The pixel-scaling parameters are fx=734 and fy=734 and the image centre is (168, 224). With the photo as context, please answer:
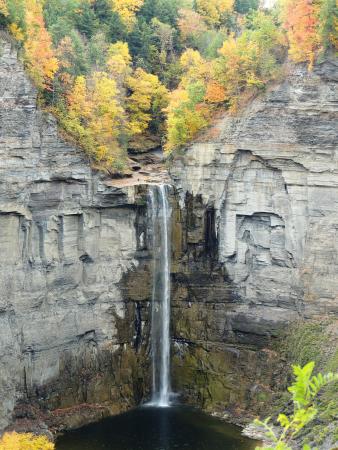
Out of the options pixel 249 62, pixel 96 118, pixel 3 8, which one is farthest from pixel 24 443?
pixel 249 62

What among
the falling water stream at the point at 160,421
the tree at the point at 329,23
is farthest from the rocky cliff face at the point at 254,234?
the tree at the point at 329,23

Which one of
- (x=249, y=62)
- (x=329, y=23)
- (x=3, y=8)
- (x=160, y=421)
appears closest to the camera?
(x=3, y=8)

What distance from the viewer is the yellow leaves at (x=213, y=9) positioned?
63.0m

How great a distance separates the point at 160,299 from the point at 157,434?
31.5 feet

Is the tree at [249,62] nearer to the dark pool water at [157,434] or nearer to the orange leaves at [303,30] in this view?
the orange leaves at [303,30]

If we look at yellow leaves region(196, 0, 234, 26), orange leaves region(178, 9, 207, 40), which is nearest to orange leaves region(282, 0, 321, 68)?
orange leaves region(178, 9, 207, 40)

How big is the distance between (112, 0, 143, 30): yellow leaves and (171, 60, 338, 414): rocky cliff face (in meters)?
17.3

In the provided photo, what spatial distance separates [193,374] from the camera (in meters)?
45.0

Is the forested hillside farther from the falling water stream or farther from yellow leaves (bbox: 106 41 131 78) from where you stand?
the falling water stream

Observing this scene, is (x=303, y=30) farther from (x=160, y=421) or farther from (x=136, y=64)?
(x=160, y=421)

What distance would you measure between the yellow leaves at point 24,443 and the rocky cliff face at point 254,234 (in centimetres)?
1208

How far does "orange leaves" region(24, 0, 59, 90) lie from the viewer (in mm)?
40156

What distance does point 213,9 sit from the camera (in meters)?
63.3

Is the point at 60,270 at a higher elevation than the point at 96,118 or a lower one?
lower
